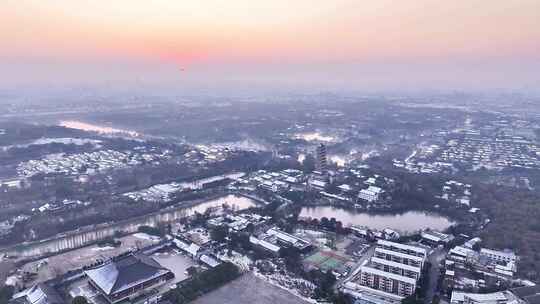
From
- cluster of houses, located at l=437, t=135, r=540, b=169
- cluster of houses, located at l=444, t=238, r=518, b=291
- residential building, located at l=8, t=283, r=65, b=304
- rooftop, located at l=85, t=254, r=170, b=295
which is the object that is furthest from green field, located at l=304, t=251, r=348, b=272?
cluster of houses, located at l=437, t=135, r=540, b=169

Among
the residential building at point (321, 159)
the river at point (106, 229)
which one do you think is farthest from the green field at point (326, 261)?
the residential building at point (321, 159)

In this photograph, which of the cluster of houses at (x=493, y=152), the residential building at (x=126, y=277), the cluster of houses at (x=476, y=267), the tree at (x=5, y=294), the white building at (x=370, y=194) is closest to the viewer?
the tree at (x=5, y=294)

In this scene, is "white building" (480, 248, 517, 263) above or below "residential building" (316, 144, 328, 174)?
below

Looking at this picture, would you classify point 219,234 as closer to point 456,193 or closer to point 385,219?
point 385,219

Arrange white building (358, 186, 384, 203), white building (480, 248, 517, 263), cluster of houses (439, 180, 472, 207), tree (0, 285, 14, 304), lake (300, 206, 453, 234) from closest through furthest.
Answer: tree (0, 285, 14, 304) < white building (480, 248, 517, 263) < lake (300, 206, 453, 234) < cluster of houses (439, 180, 472, 207) < white building (358, 186, 384, 203)

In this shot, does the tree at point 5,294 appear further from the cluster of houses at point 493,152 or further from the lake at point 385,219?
the cluster of houses at point 493,152

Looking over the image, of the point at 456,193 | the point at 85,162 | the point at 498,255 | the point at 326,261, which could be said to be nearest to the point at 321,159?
the point at 456,193

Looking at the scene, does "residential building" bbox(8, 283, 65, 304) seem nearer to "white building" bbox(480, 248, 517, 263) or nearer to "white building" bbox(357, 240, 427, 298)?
"white building" bbox(357, 240, 427, 298)

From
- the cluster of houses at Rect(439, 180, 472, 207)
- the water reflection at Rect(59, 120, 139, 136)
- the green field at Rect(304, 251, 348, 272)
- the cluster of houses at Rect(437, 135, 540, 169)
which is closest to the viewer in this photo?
the green field at Rect(304, 251, 348, 272)

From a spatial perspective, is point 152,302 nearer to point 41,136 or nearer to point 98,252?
point 98,252
